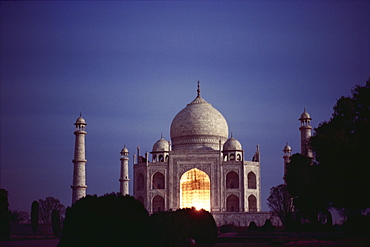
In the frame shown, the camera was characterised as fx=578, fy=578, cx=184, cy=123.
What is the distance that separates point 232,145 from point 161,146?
19.7ft

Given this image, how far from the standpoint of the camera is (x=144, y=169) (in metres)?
46.6

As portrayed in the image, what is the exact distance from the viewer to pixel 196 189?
1879 inches

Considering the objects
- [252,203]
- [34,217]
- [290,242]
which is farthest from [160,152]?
[290,242]

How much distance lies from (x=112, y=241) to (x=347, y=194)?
11121 millimetres

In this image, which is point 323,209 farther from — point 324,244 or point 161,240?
point 161,240

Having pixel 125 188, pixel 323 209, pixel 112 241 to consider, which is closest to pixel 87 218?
pixel 112 241

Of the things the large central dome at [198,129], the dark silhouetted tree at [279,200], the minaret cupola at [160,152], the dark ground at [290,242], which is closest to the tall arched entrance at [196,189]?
the minaret cupola at [160,152]

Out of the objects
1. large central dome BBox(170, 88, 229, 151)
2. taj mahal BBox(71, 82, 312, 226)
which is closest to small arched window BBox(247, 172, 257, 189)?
taj mahal BBox(71, 82, 312, 226)

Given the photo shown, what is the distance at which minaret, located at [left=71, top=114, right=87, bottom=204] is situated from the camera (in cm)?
4219

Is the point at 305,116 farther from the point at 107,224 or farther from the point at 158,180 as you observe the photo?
the point at 107,224

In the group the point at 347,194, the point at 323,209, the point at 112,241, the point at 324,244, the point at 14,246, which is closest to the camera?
the point at 112,241

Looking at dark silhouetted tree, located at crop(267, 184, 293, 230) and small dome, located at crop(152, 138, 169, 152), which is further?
small dome, located at crop(152, 138, 169, 152)

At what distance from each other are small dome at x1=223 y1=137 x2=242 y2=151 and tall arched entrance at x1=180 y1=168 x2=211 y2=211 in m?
2.88

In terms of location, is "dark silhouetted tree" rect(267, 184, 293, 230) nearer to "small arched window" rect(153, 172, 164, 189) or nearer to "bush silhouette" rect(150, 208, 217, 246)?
"small arched window" rect(153, 172, 164, 189)
